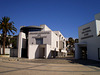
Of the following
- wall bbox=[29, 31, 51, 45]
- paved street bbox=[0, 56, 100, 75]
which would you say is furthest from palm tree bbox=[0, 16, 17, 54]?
paved street bbox=[0, 56, 100, 75]

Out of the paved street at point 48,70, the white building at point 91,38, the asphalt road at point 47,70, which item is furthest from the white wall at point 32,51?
the paved street at point 48,70

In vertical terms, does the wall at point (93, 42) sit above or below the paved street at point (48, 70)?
above

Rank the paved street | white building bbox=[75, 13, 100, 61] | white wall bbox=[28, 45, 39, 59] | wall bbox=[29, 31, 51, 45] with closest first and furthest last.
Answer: the paved street
white building bbox=[75, 13, 100, 61]
white wall bbox=[28, 45, 39, 59]
wall bbox=[29, 31, 51, 45]

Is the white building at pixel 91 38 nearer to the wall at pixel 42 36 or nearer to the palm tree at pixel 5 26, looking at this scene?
the wall at pixel 42 36

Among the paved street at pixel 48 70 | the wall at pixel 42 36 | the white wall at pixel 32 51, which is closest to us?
the paved street at pixel 48 70

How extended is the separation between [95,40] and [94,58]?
3792 mm

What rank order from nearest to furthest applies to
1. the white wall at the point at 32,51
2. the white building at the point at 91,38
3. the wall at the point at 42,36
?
1. the white building at the point at 91,38
2. the white wall at the point at 32,51
3. the wall at the point at 42,36

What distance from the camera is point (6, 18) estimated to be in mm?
31234

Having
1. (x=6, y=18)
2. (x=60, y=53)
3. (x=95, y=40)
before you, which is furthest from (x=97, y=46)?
(x=6, y=18)

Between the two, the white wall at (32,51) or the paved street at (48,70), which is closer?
the paved street at (48,70)

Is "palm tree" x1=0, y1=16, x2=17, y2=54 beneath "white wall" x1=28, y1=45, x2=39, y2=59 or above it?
above

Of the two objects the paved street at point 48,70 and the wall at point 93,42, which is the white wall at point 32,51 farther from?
the paved street at point 48,70

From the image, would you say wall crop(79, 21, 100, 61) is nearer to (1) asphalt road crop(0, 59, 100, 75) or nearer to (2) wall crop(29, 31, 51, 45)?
(1) asphalt road crop(0, 59, 100, 75)

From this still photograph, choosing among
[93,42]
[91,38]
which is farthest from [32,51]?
[93,42]
